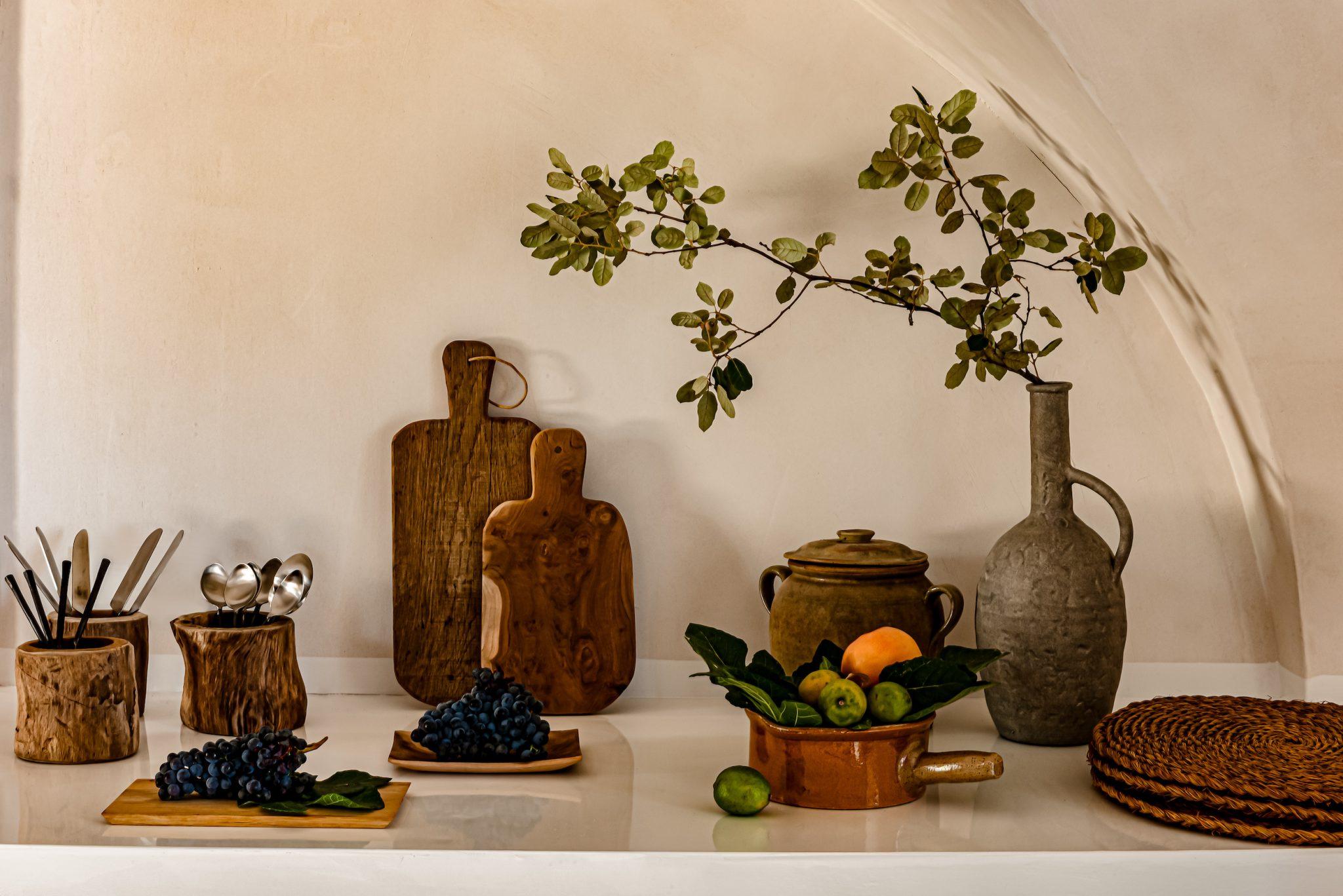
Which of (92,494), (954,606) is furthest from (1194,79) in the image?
(92,494)

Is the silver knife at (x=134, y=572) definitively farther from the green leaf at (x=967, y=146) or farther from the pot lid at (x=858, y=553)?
the green leaf at (x=967, y=146)

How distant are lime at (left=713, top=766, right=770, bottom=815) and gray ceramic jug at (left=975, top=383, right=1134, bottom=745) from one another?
0.35m

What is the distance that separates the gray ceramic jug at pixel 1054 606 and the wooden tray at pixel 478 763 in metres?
0.47

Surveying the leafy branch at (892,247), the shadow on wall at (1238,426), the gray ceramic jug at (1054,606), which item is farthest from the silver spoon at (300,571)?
the shadow on wall at (1238,426)

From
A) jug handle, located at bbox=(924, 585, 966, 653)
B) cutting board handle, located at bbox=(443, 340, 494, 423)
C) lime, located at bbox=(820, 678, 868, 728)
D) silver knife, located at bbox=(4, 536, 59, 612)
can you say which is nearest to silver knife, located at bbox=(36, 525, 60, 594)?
silver knife, located at bbox=(4, 536, 59, 612)

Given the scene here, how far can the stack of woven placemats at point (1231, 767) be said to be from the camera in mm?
953

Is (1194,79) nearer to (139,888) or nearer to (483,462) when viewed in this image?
(483,462)

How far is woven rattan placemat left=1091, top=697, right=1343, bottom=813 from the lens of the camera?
0.97 metres

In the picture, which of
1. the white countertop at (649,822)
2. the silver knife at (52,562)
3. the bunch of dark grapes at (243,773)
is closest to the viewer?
the white countertop at (649,822)

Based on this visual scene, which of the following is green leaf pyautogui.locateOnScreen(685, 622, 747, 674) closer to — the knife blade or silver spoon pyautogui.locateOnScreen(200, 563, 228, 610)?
silver spoon pyautogui.locateOnScreen(200, 563, 228, 610)

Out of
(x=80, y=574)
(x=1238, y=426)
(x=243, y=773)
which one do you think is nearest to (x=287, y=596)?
(x=80, y=574)

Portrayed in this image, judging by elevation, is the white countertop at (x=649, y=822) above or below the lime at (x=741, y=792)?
below

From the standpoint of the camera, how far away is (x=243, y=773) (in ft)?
3.45

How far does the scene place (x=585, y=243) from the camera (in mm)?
1323
